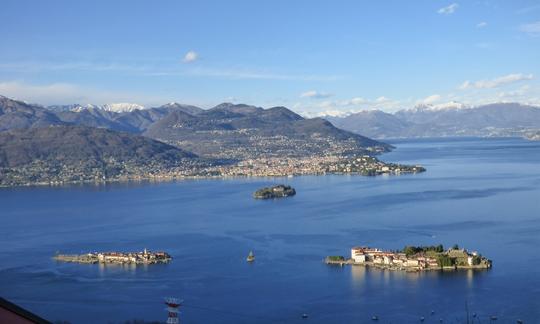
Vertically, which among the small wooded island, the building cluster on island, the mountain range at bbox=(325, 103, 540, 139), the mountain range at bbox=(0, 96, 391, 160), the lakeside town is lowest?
the building cluster on island

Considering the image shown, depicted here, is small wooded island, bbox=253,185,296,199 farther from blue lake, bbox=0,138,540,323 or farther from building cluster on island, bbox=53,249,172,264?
building cluster on island, bbox=53,249,172,264

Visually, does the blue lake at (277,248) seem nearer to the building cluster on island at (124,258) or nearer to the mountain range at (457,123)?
the building cluster on island at (124,258)

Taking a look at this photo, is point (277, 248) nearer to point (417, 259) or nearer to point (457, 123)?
point (417, 259)

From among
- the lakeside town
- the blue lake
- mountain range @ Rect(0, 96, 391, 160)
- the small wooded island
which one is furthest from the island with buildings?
mountain range @ Rect(0, 96, 391, 160)

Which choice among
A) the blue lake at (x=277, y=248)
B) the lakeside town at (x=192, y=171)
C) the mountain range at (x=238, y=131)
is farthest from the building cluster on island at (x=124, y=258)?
the mountain range at (x=238, y=131)

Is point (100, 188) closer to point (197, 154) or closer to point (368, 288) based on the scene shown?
point (197, 154)
